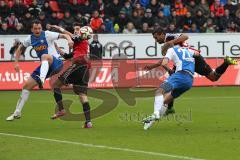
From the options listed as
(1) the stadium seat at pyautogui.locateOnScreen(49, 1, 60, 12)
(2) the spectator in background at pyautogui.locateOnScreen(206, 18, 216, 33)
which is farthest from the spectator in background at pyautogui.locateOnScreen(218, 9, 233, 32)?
(1) the stadium seat at pyautogui.locateOnScreen(49, 1, 60, 12)

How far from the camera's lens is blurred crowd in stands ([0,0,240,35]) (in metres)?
30.4

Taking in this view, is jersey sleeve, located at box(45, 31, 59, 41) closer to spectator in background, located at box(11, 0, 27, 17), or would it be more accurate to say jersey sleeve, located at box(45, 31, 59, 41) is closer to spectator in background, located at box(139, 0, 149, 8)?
spectator in background, located at box(11, 0, 27, 17)

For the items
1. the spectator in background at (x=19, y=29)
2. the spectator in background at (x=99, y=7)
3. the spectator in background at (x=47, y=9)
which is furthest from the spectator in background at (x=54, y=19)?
the spectator in background at (x=99, y=7)

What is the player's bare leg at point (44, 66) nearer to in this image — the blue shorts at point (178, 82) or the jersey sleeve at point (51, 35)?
the jersey sleeve at point (51, 35)

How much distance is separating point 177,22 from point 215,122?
17229 millimetres

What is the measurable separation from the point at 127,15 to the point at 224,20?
191 inches

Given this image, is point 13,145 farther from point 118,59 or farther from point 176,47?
point 118,59

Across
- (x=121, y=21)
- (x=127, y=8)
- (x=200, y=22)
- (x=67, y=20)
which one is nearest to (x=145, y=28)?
(x=121, y=21)

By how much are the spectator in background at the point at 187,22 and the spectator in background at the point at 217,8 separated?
63.3 inches

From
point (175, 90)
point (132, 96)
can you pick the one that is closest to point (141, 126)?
point (175, 90)

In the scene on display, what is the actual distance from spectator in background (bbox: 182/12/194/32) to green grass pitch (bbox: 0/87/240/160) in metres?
12.1

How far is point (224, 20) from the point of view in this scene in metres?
33.6

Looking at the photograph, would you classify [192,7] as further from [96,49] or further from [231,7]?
[96,49]

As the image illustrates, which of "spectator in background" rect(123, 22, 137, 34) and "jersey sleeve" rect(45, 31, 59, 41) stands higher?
"jersey sleeve" rect(45, 31, 59, 41)
